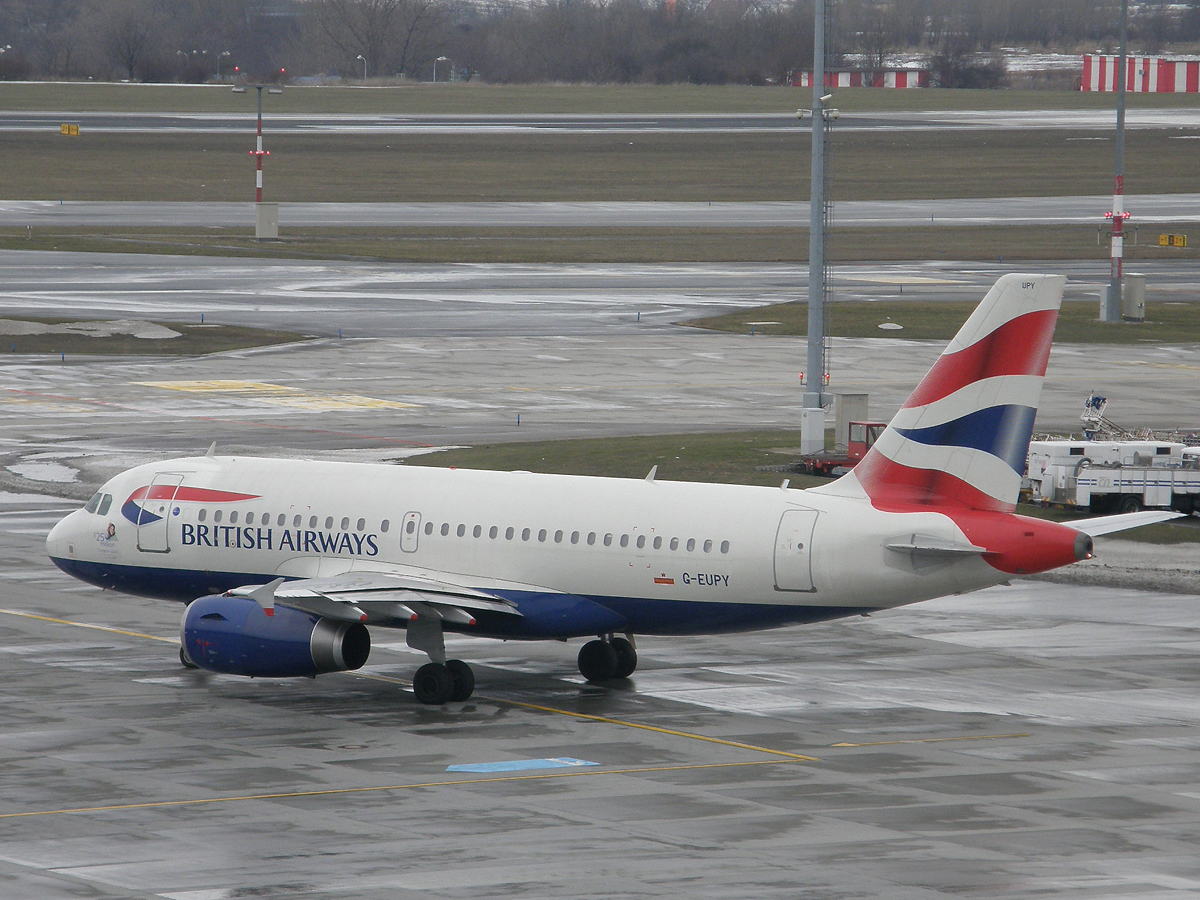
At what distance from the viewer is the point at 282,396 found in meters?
70.1

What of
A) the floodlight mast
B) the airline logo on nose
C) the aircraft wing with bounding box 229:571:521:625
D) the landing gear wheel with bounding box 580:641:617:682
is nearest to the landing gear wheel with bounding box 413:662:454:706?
the aircraft wing with bounding box 229:571:521:625

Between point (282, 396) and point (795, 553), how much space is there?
4372 cm

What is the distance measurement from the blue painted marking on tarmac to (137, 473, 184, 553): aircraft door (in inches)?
397

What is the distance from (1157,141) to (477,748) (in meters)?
184

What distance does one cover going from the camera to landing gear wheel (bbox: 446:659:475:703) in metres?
30.7

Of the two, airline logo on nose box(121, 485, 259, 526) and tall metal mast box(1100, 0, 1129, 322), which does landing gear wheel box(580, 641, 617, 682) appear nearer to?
airline logo on nose box(121, 485, 259, 526)

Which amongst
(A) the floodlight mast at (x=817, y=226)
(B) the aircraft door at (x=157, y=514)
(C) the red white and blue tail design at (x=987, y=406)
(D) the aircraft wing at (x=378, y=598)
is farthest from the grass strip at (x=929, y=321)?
(D) the aircraft wing at (x=378, y=598)

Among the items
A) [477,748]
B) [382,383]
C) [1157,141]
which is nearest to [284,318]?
[382,383]

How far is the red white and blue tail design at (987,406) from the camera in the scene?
29031 mm

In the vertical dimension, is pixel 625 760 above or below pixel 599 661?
above

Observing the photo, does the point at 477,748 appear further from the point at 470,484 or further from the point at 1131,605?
the point at 1131,605

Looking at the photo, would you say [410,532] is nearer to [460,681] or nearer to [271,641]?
[460,681]

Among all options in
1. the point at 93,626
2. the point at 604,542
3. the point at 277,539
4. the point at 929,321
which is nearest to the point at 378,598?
the point at 604,542

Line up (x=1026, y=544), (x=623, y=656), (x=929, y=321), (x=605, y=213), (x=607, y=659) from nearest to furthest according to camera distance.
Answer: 1. (x=1026, y=544)
2. (x=607, y=659)
3. (x=623, y=656)
4. (x=929, y=321)
5. (x=605, y=213)
